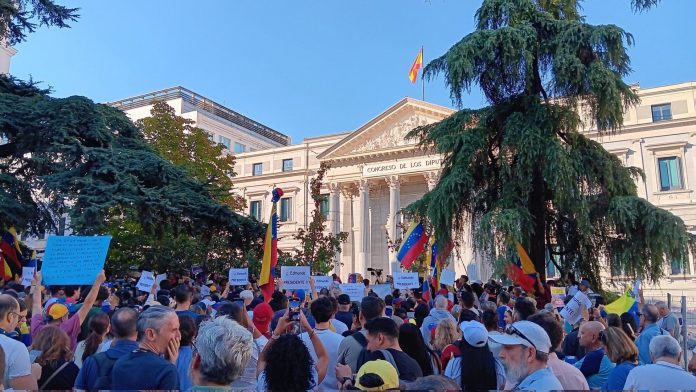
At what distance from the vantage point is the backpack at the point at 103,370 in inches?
130

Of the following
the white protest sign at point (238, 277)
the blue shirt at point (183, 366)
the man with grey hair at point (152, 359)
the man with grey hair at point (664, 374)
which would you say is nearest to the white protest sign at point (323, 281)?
the white protest sign at point (238, 277)

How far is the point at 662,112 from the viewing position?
112 feet

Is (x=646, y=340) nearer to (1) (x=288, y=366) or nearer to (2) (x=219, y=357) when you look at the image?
(1) (x=288, y=366)

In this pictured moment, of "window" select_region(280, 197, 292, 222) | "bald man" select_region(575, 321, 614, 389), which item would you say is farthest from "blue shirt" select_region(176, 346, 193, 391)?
"window" select_region(280, 197, 292, 222)

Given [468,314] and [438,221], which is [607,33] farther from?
[468,314]

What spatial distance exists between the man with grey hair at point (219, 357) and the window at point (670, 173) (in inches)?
1438

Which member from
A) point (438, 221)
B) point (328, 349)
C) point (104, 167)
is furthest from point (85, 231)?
point (438, 221)

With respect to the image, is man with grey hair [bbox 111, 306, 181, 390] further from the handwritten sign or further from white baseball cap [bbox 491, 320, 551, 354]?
the handwritten sign

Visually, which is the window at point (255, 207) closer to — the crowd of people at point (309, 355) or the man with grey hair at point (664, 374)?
the crowd of people at point (309, 355)

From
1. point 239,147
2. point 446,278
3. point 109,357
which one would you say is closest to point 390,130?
point 239,147

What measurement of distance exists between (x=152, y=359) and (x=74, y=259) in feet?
11.5

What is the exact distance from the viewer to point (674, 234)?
13000mm

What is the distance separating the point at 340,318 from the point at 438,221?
802 centimetres

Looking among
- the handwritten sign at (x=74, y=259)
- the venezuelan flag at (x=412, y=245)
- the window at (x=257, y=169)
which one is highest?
the window at (x=257, y=169)
